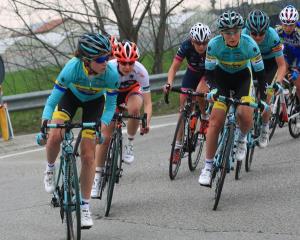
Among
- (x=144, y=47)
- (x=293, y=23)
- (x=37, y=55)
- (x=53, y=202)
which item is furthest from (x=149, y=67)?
(x=53, y=202)

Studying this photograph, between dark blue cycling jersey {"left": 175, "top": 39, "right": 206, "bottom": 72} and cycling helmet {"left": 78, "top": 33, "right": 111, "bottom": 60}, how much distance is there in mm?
3445

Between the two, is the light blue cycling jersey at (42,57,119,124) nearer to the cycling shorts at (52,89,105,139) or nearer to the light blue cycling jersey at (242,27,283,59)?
the cycling shorts at (52,89,105,139)

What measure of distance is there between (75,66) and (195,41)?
312cm

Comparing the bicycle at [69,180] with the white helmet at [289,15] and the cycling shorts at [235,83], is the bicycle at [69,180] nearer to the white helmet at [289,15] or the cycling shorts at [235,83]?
the cycling shorts at [235,83]

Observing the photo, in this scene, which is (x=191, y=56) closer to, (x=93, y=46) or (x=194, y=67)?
(x=194, y=67)

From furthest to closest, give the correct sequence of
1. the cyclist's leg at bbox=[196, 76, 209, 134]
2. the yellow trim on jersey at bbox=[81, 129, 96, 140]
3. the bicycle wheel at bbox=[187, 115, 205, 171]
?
1. the cyclist's leg at bbox=[196, 76, 209, 134]
2. the bicycle wheel at bbox=[187, 115, 205, 171]
3. the yellow trim on jersey at bbox=[81, 129, 96, 140]

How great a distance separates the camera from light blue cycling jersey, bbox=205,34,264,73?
8.60 metres

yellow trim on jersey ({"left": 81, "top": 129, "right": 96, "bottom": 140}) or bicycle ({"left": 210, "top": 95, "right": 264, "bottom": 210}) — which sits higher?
yellow trim on jersey ({"left": 81, "top": 129, "right": 96, "bottom": 140})

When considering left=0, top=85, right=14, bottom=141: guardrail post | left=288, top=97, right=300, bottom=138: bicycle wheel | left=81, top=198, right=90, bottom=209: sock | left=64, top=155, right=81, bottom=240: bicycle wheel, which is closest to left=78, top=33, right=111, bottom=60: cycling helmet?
left=64, top=155, right=81, bottom=240: bicycle wheel

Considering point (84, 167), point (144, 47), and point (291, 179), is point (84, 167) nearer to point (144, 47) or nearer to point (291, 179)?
point (291, 179)

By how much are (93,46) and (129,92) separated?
8.15 ft

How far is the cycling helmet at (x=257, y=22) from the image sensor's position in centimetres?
960

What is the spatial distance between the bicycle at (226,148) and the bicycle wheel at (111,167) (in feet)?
3.55

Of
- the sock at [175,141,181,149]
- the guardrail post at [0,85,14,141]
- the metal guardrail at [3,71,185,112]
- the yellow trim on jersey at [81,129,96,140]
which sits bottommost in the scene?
the metal guardrail at [3,71,185,112]
